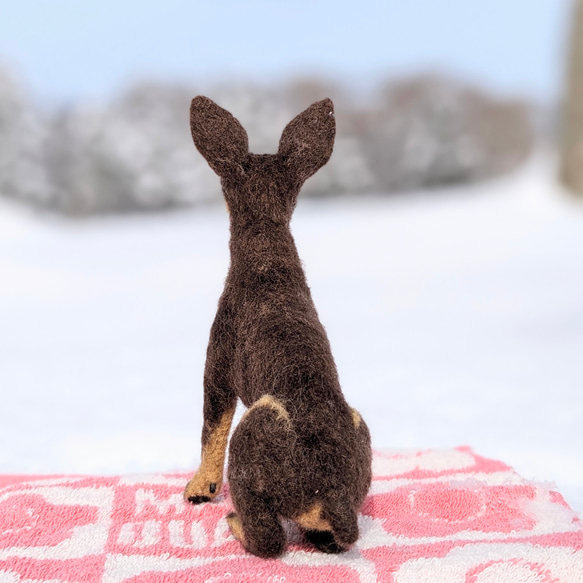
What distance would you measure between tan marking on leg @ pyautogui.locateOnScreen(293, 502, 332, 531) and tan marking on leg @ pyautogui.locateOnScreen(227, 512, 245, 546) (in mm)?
75

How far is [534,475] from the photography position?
1.16 metres

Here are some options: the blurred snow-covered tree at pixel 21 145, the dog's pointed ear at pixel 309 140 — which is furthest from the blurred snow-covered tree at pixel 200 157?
the dog's pointed ear at pixel 309 140

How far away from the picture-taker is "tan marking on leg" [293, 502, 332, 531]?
2.45ft

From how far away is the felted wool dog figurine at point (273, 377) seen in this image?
74 cm

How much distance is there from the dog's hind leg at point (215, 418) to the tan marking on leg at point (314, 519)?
18 centimetres

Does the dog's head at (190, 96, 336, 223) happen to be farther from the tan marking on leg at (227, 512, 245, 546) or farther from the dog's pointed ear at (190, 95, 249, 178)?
the tan marking on leg at (227, 512, 245, 546)

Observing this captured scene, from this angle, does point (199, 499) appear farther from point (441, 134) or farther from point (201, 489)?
point (441, 134)

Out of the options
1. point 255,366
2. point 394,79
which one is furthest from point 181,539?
point 394,79

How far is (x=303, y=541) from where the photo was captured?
832mm

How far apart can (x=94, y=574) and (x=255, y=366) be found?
263mm

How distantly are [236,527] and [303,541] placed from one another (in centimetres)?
7

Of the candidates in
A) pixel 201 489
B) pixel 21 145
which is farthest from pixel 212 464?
pixel 21 145

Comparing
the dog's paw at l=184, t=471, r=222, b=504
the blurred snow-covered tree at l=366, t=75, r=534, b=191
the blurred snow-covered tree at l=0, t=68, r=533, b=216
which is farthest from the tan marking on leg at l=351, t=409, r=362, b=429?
the blurred snow-covered tree at l=366, t=75, r=534, b=191

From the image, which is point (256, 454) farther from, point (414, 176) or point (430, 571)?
point (414, 176)
